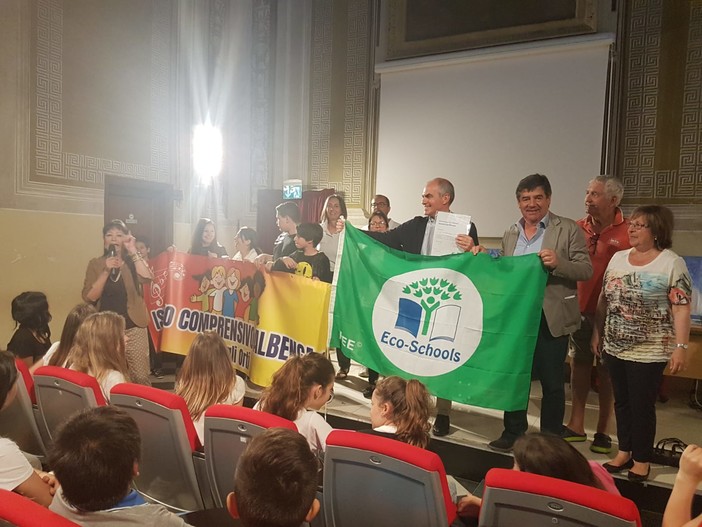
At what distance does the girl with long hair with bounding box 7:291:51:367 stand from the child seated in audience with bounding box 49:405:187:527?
2.13 meters

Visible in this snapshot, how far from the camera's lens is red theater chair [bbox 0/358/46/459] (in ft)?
8.00

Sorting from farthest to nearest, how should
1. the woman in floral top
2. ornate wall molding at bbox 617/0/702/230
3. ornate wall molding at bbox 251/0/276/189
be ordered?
ornate wall molding at bbox 251/0/276/189 → ornate wall molding at bbox 617/0/702/230 → the woman in floral top

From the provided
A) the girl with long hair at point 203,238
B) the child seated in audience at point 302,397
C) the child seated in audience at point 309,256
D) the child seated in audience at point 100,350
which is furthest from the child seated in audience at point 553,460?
the girl with long hair at point 203,238

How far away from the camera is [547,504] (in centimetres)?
134

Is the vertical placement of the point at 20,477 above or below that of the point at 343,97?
below

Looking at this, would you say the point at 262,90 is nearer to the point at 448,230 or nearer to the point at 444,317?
the point at 448,230

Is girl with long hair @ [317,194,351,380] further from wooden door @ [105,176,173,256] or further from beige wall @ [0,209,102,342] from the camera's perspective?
beige wall @ [0,209,102,342]

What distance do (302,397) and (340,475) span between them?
578 mm

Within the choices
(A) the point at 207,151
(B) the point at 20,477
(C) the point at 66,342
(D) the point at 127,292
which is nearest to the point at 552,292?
(B) the point at 20,477

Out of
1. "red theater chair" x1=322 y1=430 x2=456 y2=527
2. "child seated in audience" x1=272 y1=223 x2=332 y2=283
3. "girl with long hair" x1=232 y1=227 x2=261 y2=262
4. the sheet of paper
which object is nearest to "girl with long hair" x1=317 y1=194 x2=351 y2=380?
"child seated in audience" x1=272 y1=223 x2=332 y2=283

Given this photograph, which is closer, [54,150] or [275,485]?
[275,485]

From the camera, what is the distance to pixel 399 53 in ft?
22.0

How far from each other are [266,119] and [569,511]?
6.85 m

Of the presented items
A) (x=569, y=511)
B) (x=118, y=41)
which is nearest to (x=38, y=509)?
(x=569, y=511)
